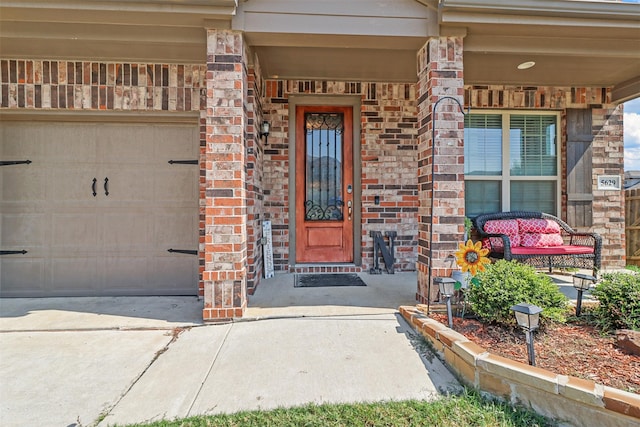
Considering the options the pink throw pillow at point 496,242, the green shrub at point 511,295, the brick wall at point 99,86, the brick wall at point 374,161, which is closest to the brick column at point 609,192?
the pink throw pillow at point 496,242

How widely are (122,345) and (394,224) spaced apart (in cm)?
331

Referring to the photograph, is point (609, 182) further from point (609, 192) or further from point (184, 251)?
point (184, 251)

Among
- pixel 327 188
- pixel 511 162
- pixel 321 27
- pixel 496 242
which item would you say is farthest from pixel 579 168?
pixel 321 27

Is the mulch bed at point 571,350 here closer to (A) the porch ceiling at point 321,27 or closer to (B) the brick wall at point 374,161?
(B) the brick wall at point 374,161

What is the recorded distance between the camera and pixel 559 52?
3.37 m

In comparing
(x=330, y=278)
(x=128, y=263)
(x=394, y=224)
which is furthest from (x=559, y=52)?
(x=128, y=263)

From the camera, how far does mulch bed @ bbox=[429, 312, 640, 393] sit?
1800mm

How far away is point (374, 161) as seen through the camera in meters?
4.54

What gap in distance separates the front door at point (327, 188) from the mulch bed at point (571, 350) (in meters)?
2.24

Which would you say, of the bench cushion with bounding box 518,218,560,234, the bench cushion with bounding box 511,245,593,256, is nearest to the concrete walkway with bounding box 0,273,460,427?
the bench cushion with bounding box 511,245,593,256

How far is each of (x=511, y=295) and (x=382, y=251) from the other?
2237 mm

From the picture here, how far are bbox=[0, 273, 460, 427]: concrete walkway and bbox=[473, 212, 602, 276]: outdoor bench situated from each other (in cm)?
148

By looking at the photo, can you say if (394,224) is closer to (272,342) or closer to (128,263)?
(272,342)

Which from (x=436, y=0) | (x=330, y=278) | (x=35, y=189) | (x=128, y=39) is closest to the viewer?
(x=436, y=0)
